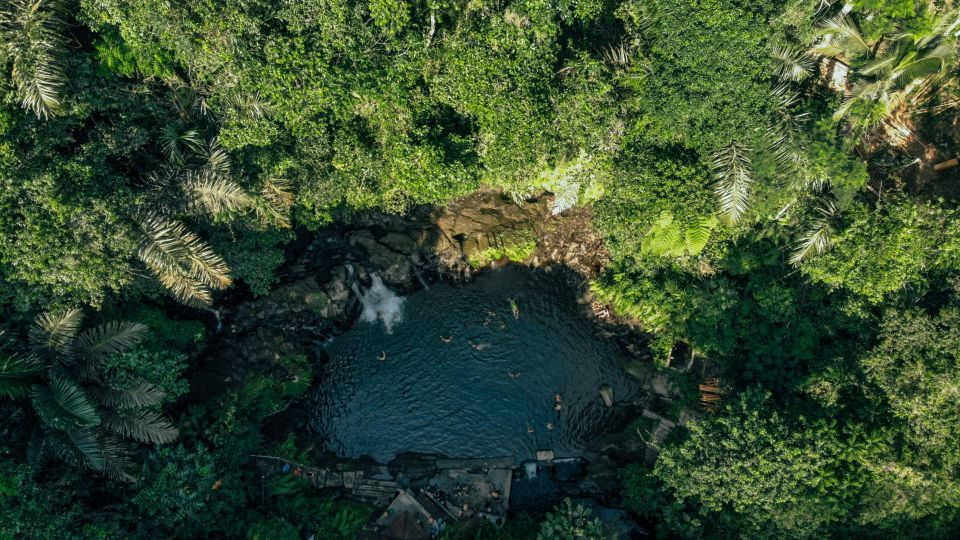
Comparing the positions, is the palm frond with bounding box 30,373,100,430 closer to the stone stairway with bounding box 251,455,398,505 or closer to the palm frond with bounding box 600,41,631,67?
the stone stairway with bounding box 251,455,398,505

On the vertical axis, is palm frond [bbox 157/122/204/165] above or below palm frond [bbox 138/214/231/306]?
above

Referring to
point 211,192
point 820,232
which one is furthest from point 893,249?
point 211,192

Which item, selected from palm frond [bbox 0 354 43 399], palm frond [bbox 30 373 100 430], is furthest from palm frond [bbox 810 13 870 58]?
palm frond [bbox 0 354 43 399]

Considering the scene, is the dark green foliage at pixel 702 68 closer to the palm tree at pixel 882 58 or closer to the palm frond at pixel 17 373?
the palm tree at pixel 882 58

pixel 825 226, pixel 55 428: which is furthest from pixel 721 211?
pixel 55 428

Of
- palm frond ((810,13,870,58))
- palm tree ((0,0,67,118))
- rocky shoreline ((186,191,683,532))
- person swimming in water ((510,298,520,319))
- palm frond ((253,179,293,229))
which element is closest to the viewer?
palm tree ((0,0,67,118))

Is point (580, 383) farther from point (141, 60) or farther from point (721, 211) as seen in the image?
point (141, 60)
